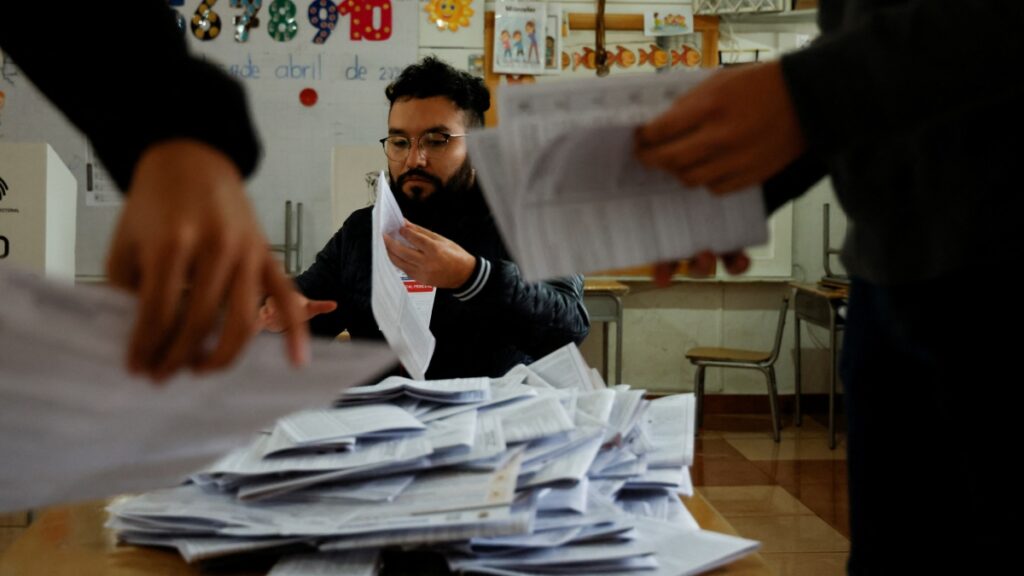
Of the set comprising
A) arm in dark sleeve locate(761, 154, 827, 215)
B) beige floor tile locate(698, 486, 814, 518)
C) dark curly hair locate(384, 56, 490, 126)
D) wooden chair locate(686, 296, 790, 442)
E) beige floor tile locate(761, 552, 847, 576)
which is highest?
dark curly hair locate(384, 56, 490, 126)

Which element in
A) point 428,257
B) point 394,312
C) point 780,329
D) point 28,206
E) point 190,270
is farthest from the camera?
point 780,329

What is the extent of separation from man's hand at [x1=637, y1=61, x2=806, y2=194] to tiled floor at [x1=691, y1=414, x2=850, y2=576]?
2.15m

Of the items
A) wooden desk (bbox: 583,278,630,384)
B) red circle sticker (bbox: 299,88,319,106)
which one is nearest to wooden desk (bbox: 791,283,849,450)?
wooden desk (bbox: 583,278,630,384)

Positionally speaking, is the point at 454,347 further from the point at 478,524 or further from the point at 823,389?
the point at 823,389

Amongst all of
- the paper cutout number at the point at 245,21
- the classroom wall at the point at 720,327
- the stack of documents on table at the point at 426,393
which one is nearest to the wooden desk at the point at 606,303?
the classroom wall at the point at 720,327

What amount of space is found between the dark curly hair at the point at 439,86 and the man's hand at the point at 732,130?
1.65 meters

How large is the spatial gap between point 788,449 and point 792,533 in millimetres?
1369

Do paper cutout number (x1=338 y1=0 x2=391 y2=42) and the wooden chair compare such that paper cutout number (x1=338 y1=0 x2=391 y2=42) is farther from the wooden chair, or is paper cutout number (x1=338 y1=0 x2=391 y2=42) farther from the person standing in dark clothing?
the person standing in dark clothing

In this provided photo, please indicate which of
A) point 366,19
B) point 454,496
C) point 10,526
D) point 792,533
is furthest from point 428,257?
point 366,19

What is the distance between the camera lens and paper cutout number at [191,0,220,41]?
186 inches

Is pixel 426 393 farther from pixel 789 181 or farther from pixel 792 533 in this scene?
pixel 792 533

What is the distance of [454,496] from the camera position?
0.77m

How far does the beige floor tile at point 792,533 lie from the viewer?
2848 millimetres

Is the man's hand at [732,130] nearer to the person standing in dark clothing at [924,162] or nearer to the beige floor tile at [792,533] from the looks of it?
the person standing in dark clothing at [924,162]
